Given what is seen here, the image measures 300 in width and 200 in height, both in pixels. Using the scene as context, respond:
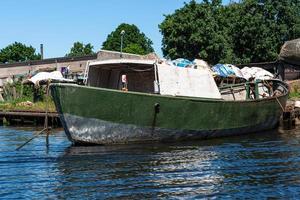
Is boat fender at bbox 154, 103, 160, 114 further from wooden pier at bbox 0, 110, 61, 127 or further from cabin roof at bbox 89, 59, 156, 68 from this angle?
wooden pier at bbox 0, 110, 61, 127

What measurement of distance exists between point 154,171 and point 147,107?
4.36m

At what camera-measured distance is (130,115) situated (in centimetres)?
1572

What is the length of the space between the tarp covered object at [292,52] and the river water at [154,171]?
14.9 meters

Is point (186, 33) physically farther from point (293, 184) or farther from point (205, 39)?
point (293, 184)

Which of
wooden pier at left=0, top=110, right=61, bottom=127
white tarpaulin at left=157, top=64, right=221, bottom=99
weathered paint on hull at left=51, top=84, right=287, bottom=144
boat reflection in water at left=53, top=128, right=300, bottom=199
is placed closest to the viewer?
boat reflection in water at left=53, top=128, right=300, bottom=199

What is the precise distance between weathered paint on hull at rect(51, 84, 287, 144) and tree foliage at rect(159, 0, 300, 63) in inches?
767

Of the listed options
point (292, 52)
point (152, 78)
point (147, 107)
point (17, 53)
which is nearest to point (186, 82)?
point (152, 78)

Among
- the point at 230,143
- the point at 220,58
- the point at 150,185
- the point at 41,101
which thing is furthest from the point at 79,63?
the point at 150,185

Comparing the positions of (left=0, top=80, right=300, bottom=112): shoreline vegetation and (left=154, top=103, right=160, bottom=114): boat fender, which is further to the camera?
(left=0, top=80, right=300, bottom=112): shoreline vegetation

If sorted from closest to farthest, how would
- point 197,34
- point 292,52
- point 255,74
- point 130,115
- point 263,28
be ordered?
1. point 130,115
2. point 255,74
3. point 292,52
4. point 263,28
5. point 197,34

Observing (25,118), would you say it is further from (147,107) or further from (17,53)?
(17,53)

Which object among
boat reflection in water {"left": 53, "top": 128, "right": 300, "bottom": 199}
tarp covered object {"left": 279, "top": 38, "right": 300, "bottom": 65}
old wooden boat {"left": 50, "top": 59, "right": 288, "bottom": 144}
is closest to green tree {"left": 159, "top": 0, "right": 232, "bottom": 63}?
tarp covered object {"left": 279, "top": 38, "right": 300, "bottom": 65}

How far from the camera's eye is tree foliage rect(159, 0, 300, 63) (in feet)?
120

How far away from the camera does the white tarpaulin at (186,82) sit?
54.9 ft
